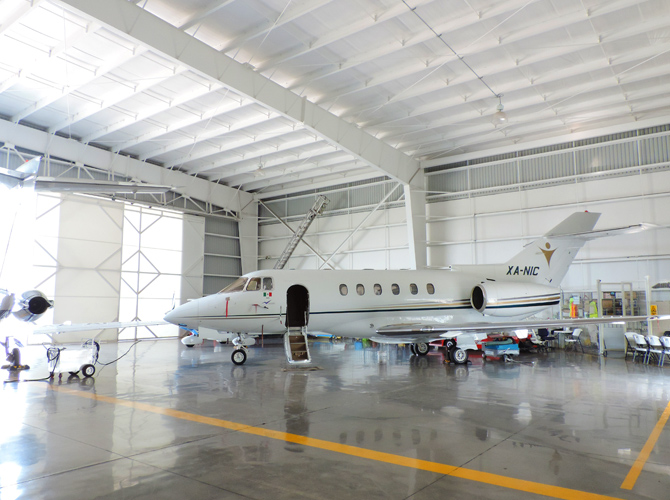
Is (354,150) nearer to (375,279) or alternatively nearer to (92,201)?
(375,279)

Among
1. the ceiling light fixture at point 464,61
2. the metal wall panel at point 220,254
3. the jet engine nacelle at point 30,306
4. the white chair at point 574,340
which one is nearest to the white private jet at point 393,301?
the white chair at point 574,340

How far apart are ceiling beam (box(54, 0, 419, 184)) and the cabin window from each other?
6236 mm

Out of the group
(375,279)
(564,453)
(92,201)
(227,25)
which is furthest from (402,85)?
(92,201)

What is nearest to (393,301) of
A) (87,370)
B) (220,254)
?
(87,370)

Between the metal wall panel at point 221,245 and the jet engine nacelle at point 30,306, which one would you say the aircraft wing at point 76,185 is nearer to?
the jet engine nacelle at point 30,306

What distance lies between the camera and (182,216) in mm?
27453

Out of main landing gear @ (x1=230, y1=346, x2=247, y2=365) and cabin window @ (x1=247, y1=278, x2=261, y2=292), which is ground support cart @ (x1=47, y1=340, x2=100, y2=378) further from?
cabin window @ (x1=247, y1=278, x2=261, y2=292)

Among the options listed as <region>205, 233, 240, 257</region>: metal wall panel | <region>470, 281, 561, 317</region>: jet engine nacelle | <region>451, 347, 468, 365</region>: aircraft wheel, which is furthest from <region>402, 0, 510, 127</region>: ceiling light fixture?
<region>205, 233, 240, 257</region>: metal wall panel

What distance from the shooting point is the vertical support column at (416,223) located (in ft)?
76.4

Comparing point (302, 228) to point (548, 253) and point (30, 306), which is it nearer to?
point (548, 253)

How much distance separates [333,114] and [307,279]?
8258 mm

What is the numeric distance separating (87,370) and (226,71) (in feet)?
31.2

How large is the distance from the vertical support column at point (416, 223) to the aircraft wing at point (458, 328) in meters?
9.72

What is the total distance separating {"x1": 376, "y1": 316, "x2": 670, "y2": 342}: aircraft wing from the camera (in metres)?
11.2
